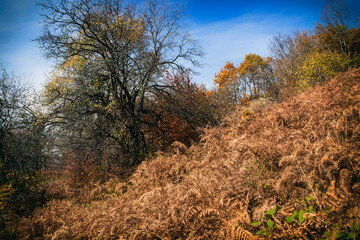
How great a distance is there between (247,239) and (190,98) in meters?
9.64

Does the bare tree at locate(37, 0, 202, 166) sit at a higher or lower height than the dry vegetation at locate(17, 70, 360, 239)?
higher

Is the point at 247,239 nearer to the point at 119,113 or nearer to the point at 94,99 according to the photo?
the point at 119,113

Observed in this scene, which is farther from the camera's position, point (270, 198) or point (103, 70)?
point (103, 70)

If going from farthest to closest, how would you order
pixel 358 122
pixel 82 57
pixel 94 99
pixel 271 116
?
pixel 82 57
pixel 94 99
pixel 271 116
pixel 358 122

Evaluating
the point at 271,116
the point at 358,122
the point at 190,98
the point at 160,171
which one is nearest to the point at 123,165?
the point at 160,171

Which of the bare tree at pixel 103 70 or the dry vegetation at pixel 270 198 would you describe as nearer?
the dry vegetation at pixel 270 198

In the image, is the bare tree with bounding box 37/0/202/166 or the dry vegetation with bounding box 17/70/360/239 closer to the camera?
the dry vegetation with bounding box 17/70/360/239

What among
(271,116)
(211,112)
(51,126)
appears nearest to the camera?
(271,116)

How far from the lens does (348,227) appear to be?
5.42 ft

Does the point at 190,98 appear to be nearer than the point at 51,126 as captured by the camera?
No

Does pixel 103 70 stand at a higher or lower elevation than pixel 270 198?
higher

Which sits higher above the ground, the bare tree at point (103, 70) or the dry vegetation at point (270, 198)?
the bare tree at point (103, 70)

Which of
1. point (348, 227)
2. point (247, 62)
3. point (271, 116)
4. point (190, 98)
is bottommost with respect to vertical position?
point (348, 227)

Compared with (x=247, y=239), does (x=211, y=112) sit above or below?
above
